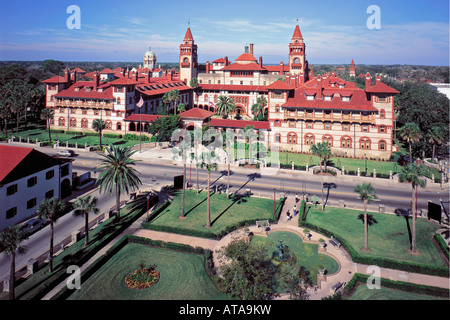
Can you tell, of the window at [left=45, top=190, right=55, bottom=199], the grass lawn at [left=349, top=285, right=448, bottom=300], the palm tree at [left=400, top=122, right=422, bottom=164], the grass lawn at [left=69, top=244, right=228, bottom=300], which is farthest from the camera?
the palm tree at [left=400, top=122, right=422, bottom=164]

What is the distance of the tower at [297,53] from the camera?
112 meters

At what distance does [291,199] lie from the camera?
4838 cm

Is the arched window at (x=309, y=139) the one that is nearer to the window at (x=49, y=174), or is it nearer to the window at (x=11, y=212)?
the window at (x=49, y=174)

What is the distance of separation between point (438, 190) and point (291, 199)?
80.1 ft

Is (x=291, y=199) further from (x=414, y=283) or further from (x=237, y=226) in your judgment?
A: (x=414, y=283)

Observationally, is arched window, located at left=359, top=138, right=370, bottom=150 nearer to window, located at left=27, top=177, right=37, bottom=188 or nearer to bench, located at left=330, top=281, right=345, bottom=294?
bench, located at left=330, top=281, right=345, bottom=294

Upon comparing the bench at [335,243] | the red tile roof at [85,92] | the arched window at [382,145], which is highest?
the red tile roof at [85,92]

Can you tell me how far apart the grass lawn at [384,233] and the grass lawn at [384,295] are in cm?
515

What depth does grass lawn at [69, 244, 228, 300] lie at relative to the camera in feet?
88.9

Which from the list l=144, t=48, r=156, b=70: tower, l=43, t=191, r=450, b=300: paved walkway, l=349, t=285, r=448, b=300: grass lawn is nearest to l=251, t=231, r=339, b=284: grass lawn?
l=43, t=191, r=450, b=300: paved walkway

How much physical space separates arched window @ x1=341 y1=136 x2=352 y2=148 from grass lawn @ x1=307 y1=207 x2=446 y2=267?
108 feet

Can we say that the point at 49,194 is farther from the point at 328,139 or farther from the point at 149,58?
the point at 149,58

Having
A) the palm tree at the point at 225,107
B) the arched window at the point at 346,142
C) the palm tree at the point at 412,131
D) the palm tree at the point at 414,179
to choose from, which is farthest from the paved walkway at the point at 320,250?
the palm tree at the point at 225,107
